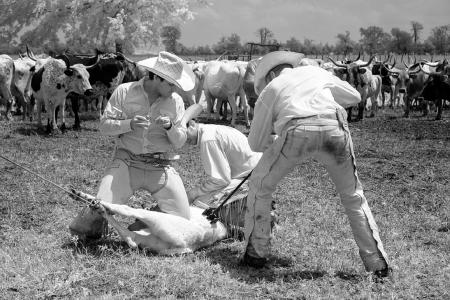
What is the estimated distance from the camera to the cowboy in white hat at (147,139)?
525cm

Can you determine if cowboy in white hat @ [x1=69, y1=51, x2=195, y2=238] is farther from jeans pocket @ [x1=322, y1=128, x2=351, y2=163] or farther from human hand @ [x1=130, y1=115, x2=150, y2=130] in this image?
jeans pocket @ [x1=322, y1=128, x2=351, y2=163]

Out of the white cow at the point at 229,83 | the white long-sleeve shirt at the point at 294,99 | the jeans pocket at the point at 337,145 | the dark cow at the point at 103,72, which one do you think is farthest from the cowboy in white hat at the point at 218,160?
the dark cow at the point at 103,72

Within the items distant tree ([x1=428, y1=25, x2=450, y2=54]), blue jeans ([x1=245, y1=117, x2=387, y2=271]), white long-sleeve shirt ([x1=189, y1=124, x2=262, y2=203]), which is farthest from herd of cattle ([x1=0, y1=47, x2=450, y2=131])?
distant tree ([x1=428, y1=25, x2=450, y2=54])

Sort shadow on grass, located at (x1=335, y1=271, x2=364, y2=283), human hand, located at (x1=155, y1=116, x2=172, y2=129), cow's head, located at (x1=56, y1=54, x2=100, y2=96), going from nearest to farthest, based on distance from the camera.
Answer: shadow on grass, located at (x1=335, y1=271, x2=364, y2=283), human hand, located at (x1=155, y1=116, x2=172, y2=129), cow's head, located at (x1=56, y1=54, x2=100, y2=96)

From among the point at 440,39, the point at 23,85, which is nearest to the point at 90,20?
the point at 23,85

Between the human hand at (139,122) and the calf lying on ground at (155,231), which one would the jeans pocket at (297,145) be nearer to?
the calf lying on ground at (155,231)

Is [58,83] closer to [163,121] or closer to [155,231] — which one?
[163,121]

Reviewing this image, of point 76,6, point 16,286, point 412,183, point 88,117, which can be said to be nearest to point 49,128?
point 88,117

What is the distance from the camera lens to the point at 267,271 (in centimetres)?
479

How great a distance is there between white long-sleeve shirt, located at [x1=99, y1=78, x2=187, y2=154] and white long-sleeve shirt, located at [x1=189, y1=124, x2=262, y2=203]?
387mm

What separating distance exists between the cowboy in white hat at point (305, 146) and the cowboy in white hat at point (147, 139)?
878 mm

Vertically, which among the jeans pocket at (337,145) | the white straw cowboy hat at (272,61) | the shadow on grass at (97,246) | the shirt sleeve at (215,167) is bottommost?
the shadow on grass at (97,246)

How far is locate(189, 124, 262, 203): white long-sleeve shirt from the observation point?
5691 millimetres

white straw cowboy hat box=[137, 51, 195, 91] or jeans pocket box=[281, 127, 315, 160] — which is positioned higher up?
white straw cowboy hat box=[137, 51, 195, 91]
